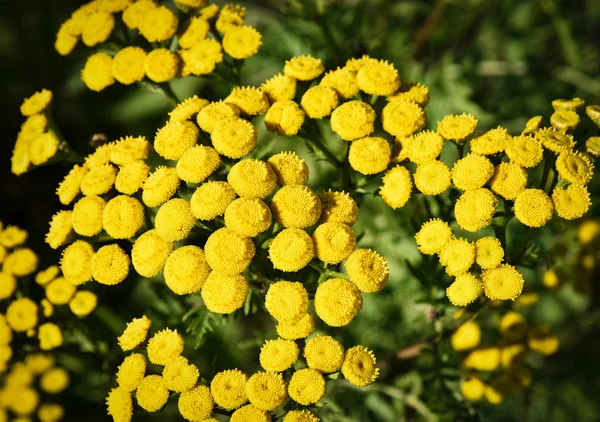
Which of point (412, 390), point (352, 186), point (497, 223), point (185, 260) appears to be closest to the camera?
point (185, 260)

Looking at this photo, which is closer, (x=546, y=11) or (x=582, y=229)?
(x=582, y=229)

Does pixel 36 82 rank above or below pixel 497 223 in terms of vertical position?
above

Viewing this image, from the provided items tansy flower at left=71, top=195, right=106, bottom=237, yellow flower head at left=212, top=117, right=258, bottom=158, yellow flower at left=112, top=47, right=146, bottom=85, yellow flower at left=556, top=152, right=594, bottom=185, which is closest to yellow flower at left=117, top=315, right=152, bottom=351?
tansy flower at left=71, top=195, right=106, bottom=237

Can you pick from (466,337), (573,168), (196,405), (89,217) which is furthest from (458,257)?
(89,217)

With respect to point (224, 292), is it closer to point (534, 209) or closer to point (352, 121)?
point (352, 121)

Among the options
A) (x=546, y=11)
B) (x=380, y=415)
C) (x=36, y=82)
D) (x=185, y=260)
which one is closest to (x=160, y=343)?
(x=185, y=260)

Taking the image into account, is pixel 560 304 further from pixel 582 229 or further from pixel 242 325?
pixel 242 325

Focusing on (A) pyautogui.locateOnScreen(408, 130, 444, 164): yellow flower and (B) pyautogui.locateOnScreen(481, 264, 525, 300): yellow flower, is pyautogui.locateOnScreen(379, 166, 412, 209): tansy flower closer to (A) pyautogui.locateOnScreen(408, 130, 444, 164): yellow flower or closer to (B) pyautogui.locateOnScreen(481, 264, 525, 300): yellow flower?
(A) pyautogui.locateOnScreen(408, 130, 444, 164): yellow flower

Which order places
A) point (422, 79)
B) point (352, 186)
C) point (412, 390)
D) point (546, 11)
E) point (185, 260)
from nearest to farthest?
point (185, 260) < point (352, 186) < point (412, 390) < point (422, 79) < point (546, 11)
